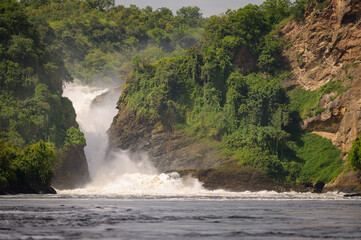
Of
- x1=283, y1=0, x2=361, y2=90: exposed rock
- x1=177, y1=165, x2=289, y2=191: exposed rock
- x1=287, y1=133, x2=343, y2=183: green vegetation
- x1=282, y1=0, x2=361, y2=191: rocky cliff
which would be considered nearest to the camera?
x1=282, y1=0, x2=361, y2=191: rocky cliff

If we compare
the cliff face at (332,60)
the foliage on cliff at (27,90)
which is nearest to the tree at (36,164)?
the foliage on cliff at (27,90)

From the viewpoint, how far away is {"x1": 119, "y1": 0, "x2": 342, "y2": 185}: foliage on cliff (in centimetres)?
10200

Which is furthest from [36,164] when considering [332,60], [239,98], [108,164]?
[332,60]

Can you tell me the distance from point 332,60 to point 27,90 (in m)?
59.9

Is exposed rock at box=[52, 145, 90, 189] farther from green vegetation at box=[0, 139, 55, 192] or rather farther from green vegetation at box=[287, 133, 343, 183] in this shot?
green vegetation at box=[287, 133, 343, 183]

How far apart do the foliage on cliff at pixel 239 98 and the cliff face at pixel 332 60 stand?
2752 mm

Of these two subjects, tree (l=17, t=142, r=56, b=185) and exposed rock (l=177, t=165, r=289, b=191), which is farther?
exposed rock (l=177, t=165, r=289, b=191)

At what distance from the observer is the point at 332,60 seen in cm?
10950

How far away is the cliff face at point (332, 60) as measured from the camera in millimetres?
95688

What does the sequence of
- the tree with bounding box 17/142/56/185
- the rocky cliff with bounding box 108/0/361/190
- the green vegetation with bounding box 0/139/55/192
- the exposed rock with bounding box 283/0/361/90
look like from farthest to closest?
the exposed rock with bounding box 283/0/361/90, the rocky cliff with bounding box 108/0/361/190, the tree with bounding box 17/142/56/185, the green vegetation with bounding box 0/139/55/192

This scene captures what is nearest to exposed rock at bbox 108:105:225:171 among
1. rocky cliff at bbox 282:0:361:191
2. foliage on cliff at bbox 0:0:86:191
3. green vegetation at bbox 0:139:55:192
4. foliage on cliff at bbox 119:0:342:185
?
foliage on cliff at bbox 119:0:342:185

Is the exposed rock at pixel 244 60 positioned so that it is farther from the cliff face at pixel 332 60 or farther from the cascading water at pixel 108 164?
the cascading water at pixel 108 164

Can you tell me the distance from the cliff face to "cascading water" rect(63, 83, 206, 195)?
26.0 meters

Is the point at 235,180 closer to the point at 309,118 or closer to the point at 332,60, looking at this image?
the point at 309,118
